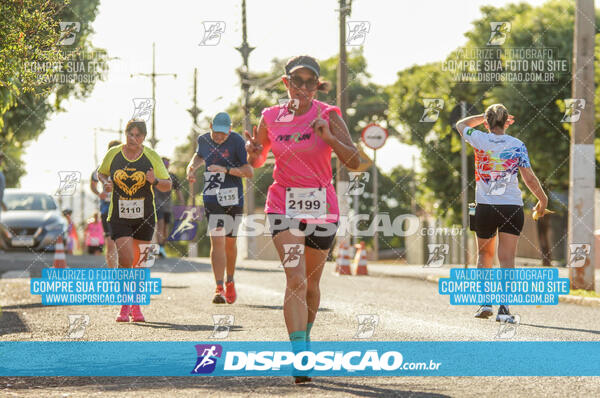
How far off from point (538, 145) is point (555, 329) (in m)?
24.1

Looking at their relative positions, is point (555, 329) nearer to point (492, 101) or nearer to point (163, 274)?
point (163, 274)

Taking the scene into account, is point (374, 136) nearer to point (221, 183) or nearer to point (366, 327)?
point (221, 183)

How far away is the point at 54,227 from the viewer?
79.6 ft

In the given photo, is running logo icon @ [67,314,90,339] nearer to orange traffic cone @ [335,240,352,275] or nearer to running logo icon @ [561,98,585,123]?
running logo icon @ [561,98,585,123]

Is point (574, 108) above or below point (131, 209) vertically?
above

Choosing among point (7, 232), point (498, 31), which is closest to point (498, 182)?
point (498, 31)


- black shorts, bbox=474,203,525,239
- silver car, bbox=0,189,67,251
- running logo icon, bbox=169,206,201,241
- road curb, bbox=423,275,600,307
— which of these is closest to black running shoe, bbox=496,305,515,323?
black shorts, bbox=474,203,525,239

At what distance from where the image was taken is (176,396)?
5.67 meters

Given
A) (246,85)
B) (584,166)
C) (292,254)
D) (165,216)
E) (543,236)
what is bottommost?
(543,236)

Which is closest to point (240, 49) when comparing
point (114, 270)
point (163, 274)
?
point (163, 274)

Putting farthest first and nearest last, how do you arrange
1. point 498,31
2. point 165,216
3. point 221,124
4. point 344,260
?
1. point 344,260
2. point 498,31
3. point 165,216
4. point 221,124

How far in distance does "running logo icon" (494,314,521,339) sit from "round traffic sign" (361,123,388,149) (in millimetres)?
8783

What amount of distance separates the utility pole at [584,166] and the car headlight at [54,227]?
13923 mm

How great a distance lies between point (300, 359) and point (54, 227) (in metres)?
19.3
